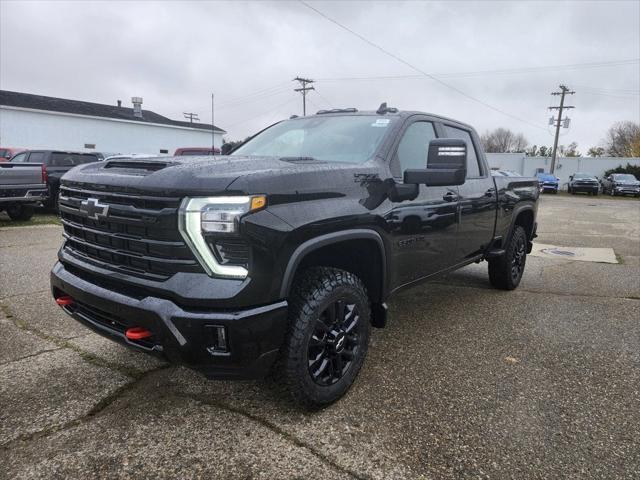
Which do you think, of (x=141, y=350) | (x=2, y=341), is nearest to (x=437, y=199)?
(x=141, y=350)

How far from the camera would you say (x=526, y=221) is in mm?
5746

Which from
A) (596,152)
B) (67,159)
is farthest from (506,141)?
(67,159)

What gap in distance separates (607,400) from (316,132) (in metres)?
2.70

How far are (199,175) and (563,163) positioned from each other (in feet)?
150

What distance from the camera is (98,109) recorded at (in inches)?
1183

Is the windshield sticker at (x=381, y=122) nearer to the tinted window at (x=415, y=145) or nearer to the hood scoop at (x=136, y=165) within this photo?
the tinted window at (x=415, y=145)

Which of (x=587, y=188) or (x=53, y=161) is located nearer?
(x=53, y=161)

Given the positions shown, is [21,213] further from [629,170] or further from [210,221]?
[629,170]

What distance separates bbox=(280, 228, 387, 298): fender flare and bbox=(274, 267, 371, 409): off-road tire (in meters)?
0.18

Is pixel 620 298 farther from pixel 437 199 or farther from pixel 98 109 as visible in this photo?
pixel 98 109

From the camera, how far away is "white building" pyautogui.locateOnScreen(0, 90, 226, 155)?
24641mm

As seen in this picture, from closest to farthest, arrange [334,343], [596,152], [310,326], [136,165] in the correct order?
[310,326], [136,165], [334,343], [596,152]

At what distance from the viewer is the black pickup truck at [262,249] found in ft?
7.02

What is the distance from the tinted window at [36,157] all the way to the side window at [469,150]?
1160 centimetres
